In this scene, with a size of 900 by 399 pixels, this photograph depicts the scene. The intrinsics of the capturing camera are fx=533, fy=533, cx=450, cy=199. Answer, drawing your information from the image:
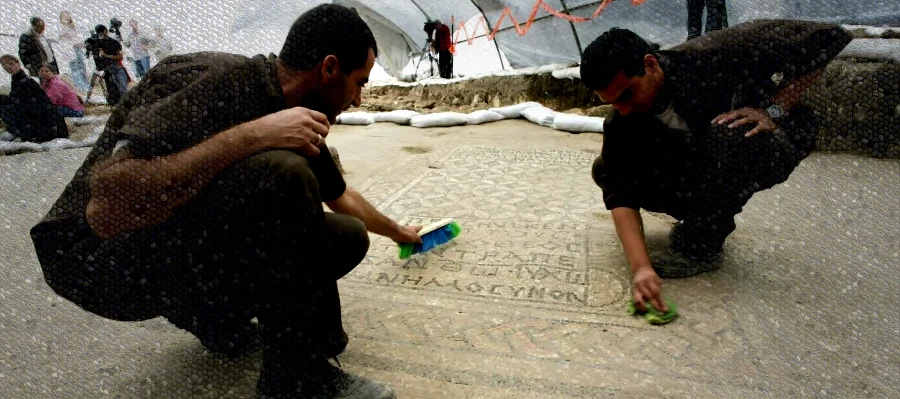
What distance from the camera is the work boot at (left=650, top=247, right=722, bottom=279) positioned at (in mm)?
1680

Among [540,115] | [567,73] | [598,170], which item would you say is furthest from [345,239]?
[567,73]

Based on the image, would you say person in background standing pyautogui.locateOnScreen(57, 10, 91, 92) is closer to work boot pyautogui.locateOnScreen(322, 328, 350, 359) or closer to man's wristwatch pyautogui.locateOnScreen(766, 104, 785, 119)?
work boot pyautogui.locateOnScreen(322, 328, 350, 359)

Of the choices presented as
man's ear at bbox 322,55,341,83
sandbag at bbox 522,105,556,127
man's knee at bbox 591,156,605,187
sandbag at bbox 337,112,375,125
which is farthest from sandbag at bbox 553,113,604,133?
man's ear at bbox 322,55,341,83

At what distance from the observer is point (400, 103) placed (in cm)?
717

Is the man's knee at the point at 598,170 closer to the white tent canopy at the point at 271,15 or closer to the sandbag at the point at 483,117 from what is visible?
the white tent canopy at the point at 271,15

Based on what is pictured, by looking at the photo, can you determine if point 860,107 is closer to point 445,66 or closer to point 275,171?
point 275,171

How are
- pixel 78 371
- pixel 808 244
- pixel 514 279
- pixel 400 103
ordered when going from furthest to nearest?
pixel 400 103, pixel 808 244, pixel 514 279, pixel 78 371

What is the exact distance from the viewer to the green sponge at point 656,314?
4.62 ft

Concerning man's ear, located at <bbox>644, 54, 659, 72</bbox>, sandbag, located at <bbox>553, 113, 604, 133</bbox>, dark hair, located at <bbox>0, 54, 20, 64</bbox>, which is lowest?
sandbag, located at <bbox>553, 113, 604, 133</bbox>

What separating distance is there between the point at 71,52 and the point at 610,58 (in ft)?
3.95

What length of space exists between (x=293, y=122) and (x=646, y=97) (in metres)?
1.00

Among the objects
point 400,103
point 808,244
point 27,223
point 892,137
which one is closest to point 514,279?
point 808,244

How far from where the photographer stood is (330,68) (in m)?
1.05

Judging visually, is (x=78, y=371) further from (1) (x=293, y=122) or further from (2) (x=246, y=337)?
(1) (x=293, y=122)
